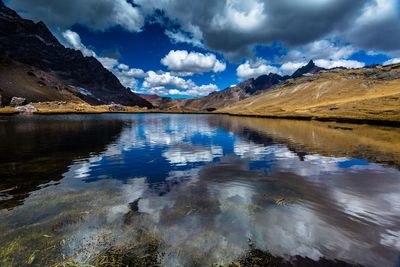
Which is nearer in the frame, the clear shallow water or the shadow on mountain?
the clear shallow water

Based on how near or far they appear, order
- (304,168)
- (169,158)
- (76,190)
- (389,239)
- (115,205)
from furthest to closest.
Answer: (169,158), (304,168), (76,190), (115,205), (389,239)

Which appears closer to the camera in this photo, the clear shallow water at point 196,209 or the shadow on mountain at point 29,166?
the clear shallow water at point 196,209

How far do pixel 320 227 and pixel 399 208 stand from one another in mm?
9478

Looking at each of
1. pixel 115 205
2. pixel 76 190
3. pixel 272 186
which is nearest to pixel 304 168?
pixel 272 186

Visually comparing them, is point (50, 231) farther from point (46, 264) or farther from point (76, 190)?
point (76, 190)

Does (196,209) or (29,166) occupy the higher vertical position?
(29,166)

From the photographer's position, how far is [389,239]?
16.2 metres

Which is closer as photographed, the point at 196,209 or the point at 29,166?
the point at 196,209

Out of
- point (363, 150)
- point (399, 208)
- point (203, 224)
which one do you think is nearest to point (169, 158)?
point (203, 224)

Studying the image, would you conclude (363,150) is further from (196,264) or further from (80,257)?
(80,257)

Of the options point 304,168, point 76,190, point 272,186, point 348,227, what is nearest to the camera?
point 348,227

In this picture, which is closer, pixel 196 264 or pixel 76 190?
pixel 196 264

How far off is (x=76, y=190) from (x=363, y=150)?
5170cm

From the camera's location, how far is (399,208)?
21641 mm
